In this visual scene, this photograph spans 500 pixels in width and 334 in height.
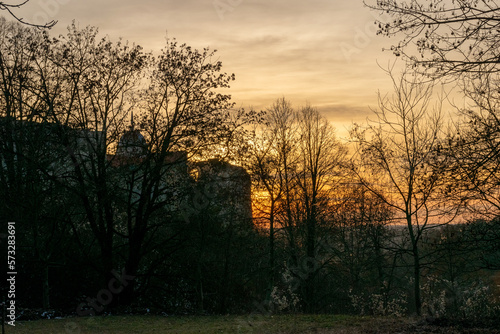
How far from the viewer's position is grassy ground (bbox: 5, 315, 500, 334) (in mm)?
13141

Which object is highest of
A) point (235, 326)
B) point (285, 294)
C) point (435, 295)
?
point (235, 326)

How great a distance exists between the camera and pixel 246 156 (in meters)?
22.0

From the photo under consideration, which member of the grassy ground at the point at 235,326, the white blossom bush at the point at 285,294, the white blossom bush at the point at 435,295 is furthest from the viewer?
the white blossom bush at the point at 435,295

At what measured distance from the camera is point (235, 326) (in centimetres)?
1565

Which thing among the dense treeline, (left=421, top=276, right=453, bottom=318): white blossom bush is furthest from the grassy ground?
(left=421, top=276, right=453, bottom=318): white blossom bush

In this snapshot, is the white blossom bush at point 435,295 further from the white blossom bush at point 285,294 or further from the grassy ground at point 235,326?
the grassy ground at point 235,326

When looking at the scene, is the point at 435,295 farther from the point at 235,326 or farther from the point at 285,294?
the point at 235,326

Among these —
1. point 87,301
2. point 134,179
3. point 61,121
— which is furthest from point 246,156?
point 87,301

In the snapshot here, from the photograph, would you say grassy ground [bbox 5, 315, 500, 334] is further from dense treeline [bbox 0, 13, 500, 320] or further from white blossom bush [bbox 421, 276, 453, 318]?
white blossom bush [bbox 421, 276, 453, 318]

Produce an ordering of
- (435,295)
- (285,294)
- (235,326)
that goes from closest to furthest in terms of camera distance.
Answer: (235,326)
(285,294)
(435,295)

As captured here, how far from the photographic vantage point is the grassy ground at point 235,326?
1314 cm

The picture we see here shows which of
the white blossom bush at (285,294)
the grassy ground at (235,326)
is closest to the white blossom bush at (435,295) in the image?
the white blossom bush at (285,294)

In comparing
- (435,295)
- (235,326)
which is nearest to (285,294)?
(435,295)

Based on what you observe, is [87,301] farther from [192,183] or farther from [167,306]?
[192,183]
